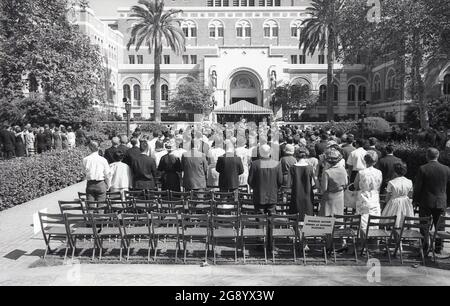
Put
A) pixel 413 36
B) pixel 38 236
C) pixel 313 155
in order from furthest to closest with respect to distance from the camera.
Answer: pixel 413 36
pixel 313 155
pixel 38 236

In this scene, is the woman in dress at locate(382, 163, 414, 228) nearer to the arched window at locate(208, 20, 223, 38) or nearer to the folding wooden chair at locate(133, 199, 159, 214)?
the folding wooden chair at locate(133, 199, 159, 214)

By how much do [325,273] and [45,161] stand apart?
11041mm

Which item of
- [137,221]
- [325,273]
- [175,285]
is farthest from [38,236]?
[325,273]

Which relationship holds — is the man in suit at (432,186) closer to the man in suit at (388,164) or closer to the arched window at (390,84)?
the man in suit at (388,164)

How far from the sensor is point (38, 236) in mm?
9789

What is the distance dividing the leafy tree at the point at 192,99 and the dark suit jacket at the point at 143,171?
3912 cm

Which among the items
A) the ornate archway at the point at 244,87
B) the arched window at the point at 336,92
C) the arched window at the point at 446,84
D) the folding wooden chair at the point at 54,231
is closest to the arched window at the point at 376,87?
the arched window at the point at 336,92

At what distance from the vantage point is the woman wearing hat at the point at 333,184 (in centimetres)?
815

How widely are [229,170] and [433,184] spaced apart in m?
4.26

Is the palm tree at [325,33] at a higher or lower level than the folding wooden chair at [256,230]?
higher

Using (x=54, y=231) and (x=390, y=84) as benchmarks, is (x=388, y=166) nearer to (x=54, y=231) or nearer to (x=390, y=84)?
(x=54, y=231)

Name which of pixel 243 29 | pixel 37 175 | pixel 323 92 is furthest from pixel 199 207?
pixel 243 29

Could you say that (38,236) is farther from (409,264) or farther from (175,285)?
(409,264)

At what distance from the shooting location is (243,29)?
63.5 m
